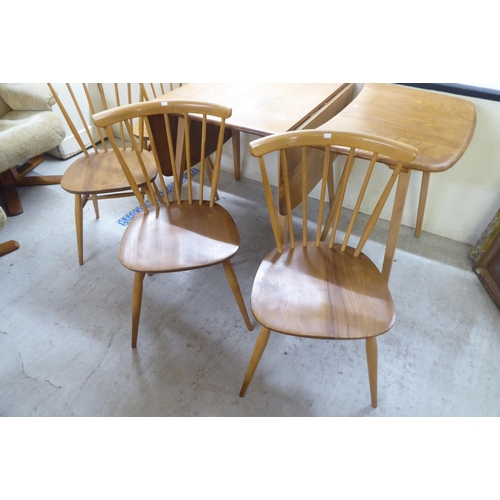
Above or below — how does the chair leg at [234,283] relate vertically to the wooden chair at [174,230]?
below

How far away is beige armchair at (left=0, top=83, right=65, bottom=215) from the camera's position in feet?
6.30

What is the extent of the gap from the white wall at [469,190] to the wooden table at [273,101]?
265mm

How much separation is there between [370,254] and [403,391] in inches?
28.2

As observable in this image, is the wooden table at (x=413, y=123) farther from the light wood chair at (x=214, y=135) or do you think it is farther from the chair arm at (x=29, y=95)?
the chair arm at (x=29, y=95)

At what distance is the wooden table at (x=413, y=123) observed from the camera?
1.11m

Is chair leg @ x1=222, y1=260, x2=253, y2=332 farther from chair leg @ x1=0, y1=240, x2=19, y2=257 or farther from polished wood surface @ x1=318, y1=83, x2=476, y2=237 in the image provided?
chair leg @ x1=0, y1=240, x2=19, y2=257

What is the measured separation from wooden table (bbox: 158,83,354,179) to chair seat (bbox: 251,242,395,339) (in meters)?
0.49

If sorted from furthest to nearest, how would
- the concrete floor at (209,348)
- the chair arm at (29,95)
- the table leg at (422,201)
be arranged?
1. the chair arm at (29,95)
2. the table leg at (422,201)
3. the concrete floor at (209,348)

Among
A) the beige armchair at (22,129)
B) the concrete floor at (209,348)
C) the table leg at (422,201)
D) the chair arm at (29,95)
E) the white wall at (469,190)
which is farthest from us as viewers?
the chair arm at (29,95)

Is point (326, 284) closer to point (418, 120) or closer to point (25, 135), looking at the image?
point (418, 120)

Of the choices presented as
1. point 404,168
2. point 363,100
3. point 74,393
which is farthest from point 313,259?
point 74,393

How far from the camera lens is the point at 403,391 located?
1308mm

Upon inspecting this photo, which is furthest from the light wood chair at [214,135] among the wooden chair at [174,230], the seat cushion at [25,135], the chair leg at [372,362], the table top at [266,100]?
the chair leg at [372,362]
